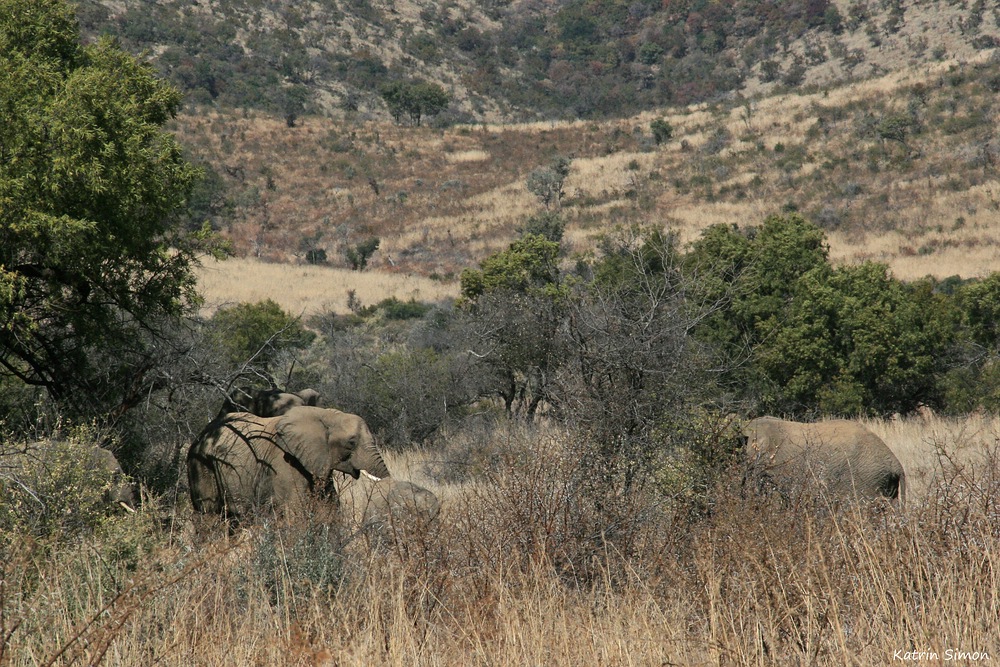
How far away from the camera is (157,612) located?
4293mm

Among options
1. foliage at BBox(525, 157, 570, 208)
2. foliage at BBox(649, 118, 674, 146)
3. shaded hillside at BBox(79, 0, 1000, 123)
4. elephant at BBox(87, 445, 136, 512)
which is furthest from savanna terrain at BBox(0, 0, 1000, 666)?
shaded hillside at BBox(79, 0, 1000, 123)

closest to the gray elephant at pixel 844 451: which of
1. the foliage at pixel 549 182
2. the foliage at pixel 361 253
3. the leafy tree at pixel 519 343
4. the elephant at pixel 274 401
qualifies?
the leafy tree at pixel 519 343

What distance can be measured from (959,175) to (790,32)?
54622mm

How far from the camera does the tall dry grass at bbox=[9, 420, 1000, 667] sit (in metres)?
3.85

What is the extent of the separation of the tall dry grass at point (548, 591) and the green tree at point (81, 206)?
3807 mm

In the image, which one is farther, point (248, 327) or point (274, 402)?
point (248, 327)

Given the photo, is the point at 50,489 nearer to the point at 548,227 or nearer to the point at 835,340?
the point at 835,340

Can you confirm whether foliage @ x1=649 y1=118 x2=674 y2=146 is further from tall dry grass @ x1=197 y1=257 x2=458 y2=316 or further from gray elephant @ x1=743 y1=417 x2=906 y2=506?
gray elephant @ x1=743 y1=417 x2=906 y2=506

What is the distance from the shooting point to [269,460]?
27.8 ft

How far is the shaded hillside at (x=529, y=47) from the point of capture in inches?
2810

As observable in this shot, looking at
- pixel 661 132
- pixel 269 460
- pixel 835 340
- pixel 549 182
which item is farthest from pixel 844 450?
pixel 661 132

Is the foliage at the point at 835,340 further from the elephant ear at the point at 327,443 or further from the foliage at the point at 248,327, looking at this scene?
the foliage at the point at 248,327

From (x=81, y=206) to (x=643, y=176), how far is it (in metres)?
44.6

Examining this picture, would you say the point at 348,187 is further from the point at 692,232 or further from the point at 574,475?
the point at 574,475
